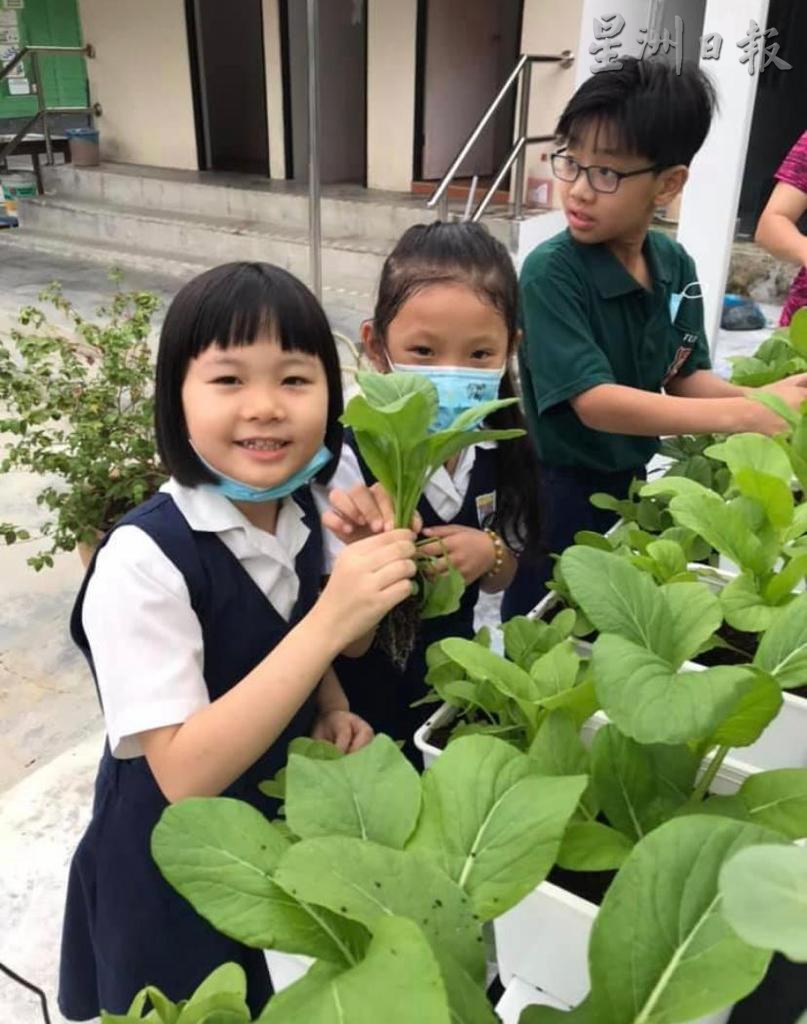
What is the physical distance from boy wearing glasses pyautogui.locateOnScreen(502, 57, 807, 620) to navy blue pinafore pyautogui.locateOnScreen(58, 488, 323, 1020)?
49 centimetres

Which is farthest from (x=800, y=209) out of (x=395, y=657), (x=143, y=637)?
(x=143, y=637)

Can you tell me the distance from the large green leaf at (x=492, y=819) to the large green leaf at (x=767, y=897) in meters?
0.14

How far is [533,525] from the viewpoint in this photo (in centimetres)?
119

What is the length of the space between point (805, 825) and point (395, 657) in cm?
47

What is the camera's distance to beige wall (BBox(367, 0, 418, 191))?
5992 millimetres

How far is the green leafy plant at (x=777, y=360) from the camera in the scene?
1.18m

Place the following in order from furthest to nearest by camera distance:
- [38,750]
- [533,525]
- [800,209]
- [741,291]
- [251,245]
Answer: [251,245] < [741,291] < [800,209] < [38,750] < [533,525]

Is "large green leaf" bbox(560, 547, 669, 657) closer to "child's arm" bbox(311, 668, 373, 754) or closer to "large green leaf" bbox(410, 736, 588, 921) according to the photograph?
"large green leaf" bbox(410, 736, 588, 921)

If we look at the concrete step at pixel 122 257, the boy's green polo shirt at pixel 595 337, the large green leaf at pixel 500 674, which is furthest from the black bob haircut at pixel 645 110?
the concrete step at pixel 122 257

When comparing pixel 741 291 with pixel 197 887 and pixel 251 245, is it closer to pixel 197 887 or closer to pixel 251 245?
pixel 251 245

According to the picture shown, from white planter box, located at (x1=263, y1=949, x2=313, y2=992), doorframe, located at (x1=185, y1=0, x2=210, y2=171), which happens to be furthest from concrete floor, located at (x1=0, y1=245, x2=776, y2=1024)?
doorframe, located at (x1=185, y1=0, x2=210, y2=171)

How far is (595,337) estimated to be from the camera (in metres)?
1.45

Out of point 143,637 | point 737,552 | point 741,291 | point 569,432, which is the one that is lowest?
point 741,291

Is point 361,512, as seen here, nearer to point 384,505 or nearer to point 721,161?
point 384,505
